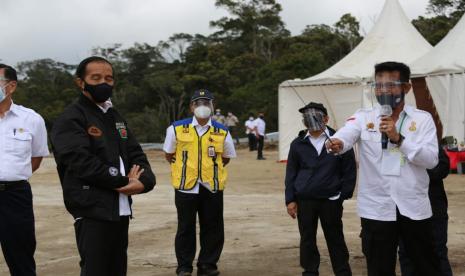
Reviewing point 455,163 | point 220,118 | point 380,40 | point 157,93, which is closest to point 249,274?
point 455,163

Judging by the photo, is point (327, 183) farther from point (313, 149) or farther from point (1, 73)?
point (1, 73)

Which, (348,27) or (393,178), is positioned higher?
(348,27)

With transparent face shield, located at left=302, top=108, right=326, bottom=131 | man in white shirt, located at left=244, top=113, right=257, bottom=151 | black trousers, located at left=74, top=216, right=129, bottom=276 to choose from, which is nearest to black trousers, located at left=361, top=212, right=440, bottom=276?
black trousers, located at left=74, top=216, right=129, bottom=276

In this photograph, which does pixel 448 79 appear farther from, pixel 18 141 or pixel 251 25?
pixel 251 25

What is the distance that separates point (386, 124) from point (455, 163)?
13879 millimetres

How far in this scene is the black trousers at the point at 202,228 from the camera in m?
6.92

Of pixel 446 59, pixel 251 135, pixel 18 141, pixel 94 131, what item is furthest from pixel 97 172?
pixel 251 135

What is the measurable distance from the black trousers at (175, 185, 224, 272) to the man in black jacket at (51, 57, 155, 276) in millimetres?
2717

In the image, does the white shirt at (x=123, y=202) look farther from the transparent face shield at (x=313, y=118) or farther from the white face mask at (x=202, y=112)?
the white face mask at (x=202, y=112)

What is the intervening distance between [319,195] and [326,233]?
37cm

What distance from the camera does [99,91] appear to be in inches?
163

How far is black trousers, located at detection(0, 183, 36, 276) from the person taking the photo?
516 cm

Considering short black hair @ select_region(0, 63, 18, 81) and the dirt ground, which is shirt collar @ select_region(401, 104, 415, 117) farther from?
short black hair @ select_region(0, 63, 18, 81)

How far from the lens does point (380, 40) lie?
850 inches
